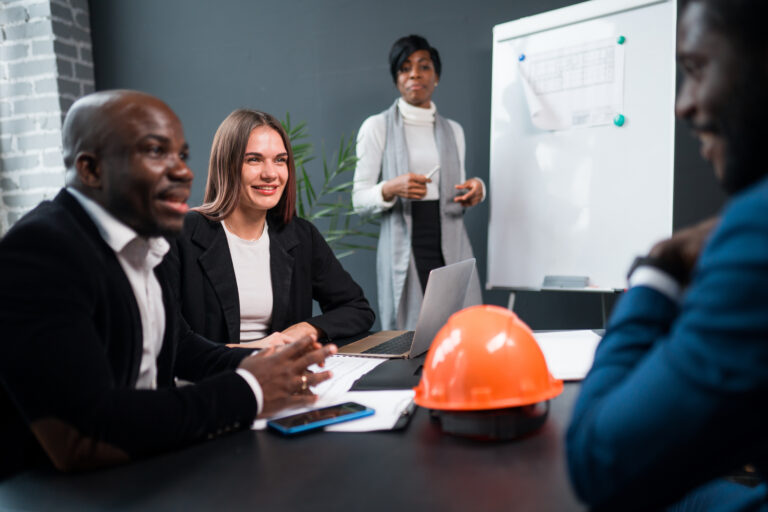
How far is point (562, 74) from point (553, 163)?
39 centimetres

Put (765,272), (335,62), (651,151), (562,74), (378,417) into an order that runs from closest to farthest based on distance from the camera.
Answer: (765,272) < (378,417) < (651,151) < (562,74) < (335,62)

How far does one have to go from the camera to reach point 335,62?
11.4ft

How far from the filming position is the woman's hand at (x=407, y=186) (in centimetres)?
247

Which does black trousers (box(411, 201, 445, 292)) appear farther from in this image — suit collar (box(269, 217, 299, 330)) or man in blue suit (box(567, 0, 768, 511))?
man in blue suit (box(567, 0, 768, 511))

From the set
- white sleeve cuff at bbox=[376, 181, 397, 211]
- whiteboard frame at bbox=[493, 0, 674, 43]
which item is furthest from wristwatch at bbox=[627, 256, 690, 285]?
whiteboard frame at bbox=[493, 0, 674, 43]

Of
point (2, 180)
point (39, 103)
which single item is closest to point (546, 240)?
point (39, 103)

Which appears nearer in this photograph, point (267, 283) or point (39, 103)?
point (267, 283)

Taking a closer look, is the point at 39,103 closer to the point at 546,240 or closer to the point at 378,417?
the point at 546,240

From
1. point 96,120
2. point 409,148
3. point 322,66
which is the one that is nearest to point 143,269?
point 96,120

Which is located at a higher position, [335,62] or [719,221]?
[335,62]

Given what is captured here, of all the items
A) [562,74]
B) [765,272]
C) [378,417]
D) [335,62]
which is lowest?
[378,417]

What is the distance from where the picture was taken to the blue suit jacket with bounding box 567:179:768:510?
0.46m

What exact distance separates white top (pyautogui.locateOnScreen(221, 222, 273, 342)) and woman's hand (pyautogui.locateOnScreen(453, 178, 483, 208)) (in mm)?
1036

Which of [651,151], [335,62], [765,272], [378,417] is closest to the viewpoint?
[765,272]
